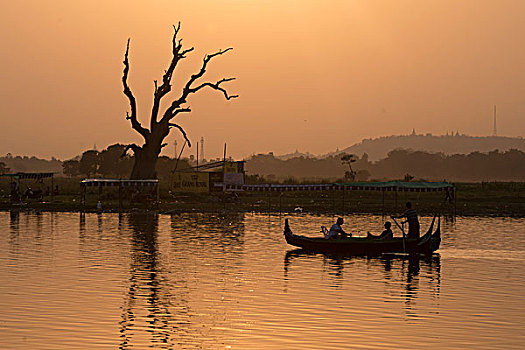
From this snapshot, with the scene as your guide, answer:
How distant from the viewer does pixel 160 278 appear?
31.0m

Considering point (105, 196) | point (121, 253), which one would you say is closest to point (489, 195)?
point (105, 196)

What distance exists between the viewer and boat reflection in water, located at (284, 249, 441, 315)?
29094 mm

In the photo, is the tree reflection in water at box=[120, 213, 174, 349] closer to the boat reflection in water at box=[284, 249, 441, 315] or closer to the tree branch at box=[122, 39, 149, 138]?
the boat reflection in water at box=[284, 249, 441, 315]

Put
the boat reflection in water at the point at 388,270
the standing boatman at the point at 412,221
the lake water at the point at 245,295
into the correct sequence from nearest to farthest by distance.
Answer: the lake water at the point at 245,295 → the boat reflection in water at the point at 388,270 → the standing boatman at the point at 412,221

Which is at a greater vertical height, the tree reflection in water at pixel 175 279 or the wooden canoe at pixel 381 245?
the wooden canoe at pixel 381 245

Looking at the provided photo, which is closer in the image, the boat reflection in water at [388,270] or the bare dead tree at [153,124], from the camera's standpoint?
the boat reflection in water at [388,270]

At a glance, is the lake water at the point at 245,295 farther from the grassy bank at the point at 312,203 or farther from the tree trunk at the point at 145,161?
the tree trunk at the point at 145,161

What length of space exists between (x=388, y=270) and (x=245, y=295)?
1011 centimetres

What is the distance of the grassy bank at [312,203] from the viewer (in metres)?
79.2

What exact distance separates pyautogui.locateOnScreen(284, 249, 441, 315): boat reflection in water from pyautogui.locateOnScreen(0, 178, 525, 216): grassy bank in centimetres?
3396

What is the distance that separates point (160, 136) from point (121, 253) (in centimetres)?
4942

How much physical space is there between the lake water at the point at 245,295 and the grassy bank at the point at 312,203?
2941cm

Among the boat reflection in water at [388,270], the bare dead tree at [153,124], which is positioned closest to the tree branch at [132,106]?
the bare dead tree at [153,124]

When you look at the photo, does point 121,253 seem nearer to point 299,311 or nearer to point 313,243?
point 313,243
